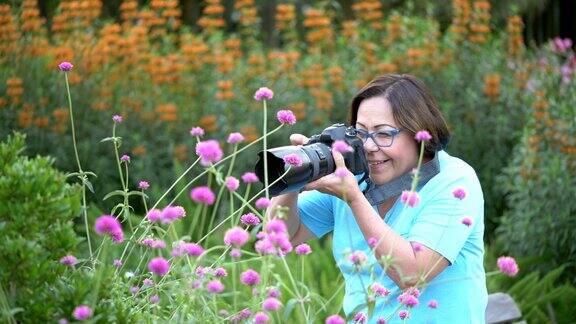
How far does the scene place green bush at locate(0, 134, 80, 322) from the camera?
1763 mm

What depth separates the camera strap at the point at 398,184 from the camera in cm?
260

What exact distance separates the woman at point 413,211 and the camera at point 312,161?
0.03 m

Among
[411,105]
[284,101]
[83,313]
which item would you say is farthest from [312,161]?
[284,101]

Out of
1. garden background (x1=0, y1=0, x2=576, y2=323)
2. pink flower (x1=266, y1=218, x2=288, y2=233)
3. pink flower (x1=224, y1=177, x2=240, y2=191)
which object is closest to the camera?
pink flower (x1=266, y1=218, x2=288, y2=233)

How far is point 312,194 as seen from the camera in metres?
2.85

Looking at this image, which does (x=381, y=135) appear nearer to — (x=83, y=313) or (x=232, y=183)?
(x=232, y=183)

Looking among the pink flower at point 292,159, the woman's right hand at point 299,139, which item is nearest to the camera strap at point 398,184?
the woman's right hand at point 299,139

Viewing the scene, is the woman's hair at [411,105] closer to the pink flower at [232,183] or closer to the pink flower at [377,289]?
the pink flower at [377,289]

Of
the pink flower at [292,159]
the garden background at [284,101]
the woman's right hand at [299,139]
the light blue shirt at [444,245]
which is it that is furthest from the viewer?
the garden background at [284,101]

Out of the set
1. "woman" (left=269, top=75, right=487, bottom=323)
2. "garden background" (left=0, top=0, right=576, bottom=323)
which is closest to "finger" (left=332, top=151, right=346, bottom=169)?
"woman" (left=269, top=75, right=487, bottom=323)

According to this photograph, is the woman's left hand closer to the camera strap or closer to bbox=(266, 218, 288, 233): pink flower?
the camera strap

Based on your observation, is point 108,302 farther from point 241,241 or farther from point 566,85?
point 566,85

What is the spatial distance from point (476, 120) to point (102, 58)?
2.11 meters

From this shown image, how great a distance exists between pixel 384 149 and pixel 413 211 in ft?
0.54
